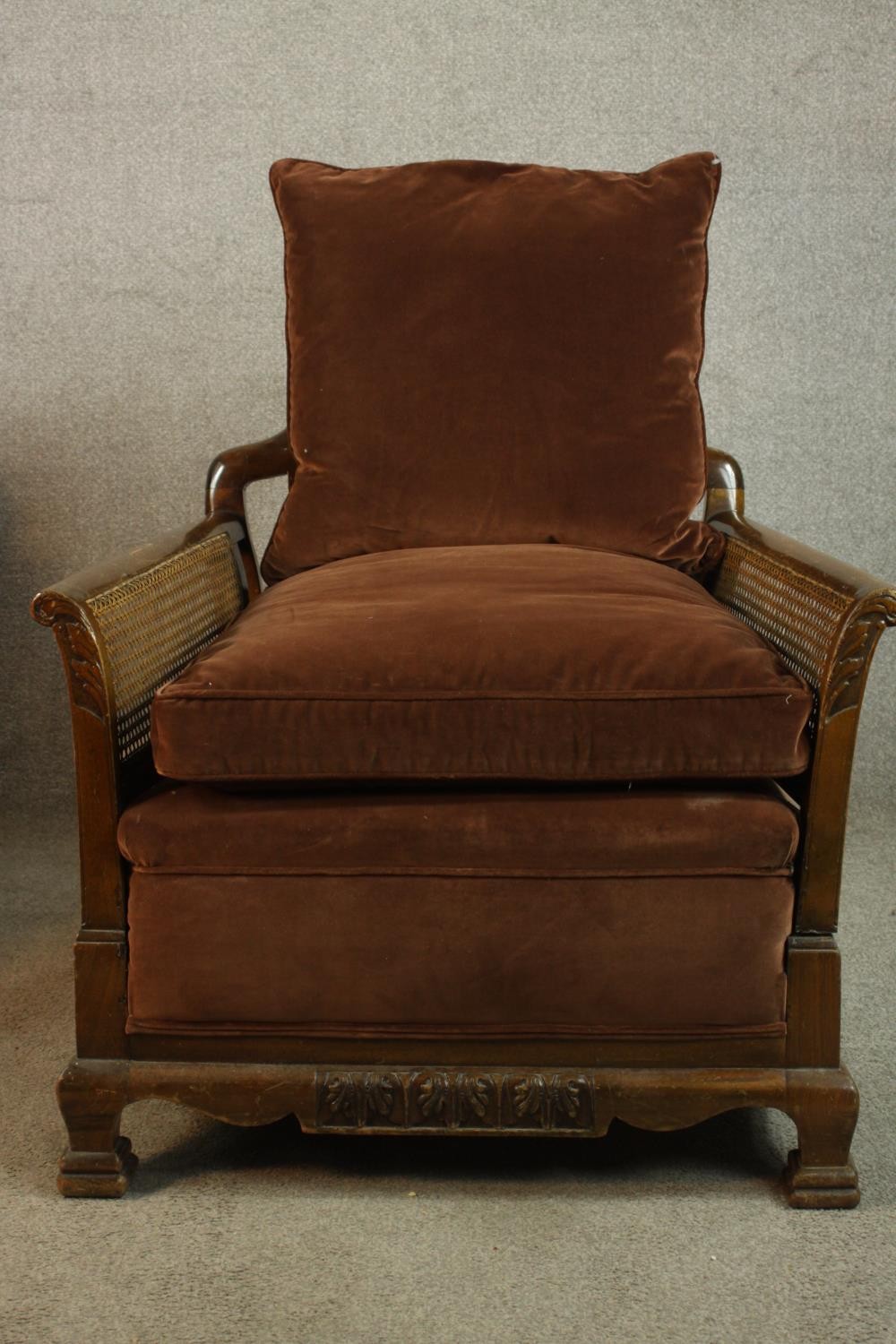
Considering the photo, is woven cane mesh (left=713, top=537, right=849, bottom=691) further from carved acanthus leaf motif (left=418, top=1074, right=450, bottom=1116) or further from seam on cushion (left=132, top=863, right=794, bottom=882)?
carved acanthus leaf motif (left=418, top=1074, right=450, bottom=1116)

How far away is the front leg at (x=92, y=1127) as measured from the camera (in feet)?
4.42

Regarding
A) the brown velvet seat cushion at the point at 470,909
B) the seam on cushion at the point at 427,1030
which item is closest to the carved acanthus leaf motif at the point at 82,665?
the brown velvet seat cushion at the point at 470,909

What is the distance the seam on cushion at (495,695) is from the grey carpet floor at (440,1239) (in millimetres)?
487

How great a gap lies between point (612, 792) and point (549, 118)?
1.50 meters

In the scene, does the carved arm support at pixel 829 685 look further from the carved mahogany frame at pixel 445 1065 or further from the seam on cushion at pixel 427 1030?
the seam on cushion at pixel 427 1030

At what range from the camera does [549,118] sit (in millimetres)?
2379

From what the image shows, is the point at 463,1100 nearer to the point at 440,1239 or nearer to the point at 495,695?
the point at 440,1239

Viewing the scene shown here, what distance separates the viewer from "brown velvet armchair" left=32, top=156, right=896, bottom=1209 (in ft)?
4.19

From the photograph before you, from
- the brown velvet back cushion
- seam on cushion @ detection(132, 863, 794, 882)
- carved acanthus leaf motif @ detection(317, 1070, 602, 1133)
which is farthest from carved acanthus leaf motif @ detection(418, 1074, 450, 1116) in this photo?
the brown velvet back cushion

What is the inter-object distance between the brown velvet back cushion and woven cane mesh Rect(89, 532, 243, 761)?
0.13m

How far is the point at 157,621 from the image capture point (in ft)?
4.80

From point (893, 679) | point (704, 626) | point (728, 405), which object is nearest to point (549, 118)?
point (728, 405)

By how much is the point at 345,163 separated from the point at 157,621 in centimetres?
124

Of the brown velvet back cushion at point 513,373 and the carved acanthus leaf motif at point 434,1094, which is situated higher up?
the brown velvet back cushion at point 513,373
